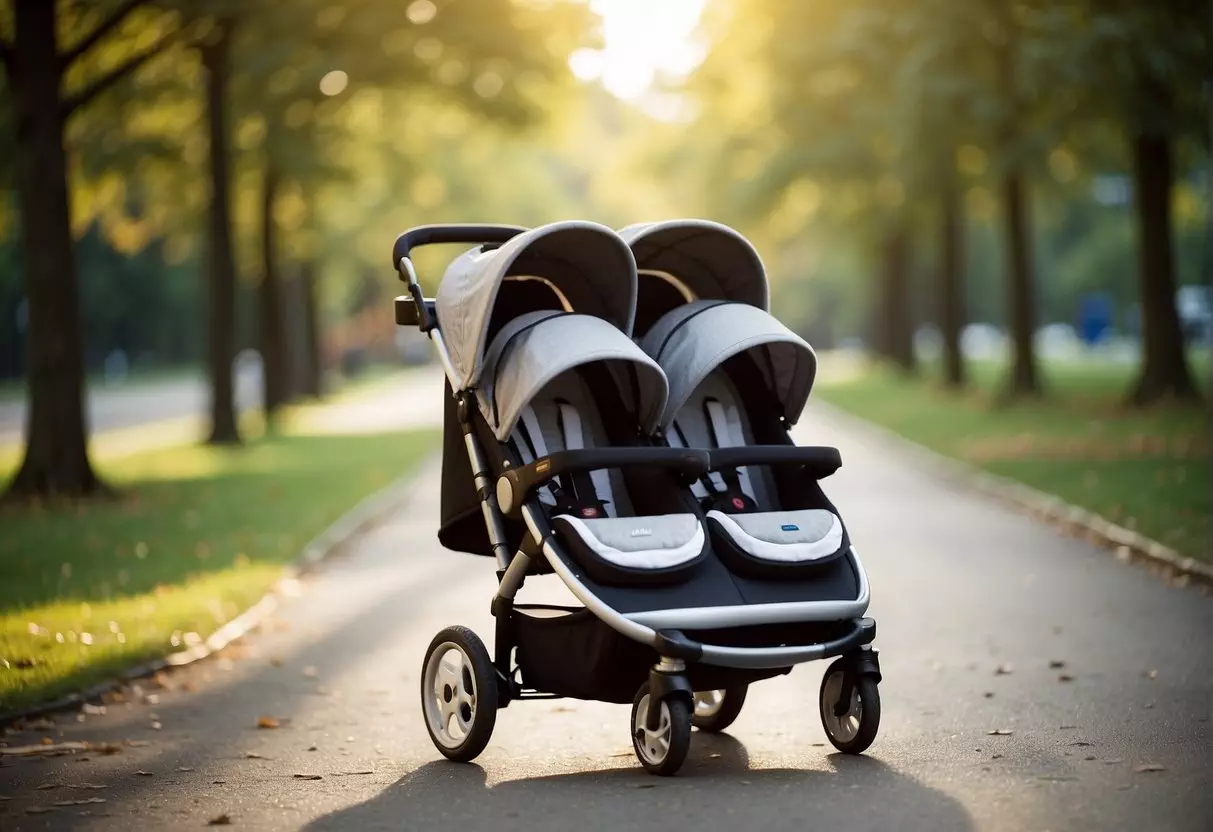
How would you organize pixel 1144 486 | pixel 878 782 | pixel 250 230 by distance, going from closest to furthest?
1. pixel 878 782
2. pixel 1144 486
3. pixel 250 230

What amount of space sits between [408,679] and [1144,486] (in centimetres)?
1013

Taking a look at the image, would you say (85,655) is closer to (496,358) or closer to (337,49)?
(496,358)

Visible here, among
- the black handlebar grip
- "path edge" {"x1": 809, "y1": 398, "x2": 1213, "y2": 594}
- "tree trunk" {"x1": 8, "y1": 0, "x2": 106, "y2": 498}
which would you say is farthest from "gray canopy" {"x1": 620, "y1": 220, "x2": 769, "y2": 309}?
"tree trunk" {"x1": 8, "y1": 0, "x2": 106, "y2": 498}

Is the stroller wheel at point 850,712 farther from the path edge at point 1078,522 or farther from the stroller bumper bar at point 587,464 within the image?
the path edge at point 1078,522

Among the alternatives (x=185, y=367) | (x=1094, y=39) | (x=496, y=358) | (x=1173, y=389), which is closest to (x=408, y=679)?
(x=496, y=358)

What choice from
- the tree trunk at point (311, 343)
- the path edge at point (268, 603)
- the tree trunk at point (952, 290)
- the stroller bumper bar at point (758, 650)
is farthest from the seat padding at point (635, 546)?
the tree trunk at point (311, 343)

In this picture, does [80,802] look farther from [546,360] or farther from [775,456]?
[775,456]

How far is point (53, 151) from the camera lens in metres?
19.3

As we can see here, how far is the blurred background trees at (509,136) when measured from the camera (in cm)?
2036

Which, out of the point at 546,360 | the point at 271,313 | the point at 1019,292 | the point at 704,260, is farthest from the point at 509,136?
the point at 546,360

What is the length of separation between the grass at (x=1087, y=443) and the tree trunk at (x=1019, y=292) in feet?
2.10

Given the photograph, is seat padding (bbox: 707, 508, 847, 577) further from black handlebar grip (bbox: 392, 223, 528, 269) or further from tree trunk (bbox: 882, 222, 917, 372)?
tree trunk (bbox: 882, 222, 917, 372)

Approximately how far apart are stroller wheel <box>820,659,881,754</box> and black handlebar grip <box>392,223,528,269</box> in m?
2.49

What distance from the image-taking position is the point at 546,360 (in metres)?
7.17
